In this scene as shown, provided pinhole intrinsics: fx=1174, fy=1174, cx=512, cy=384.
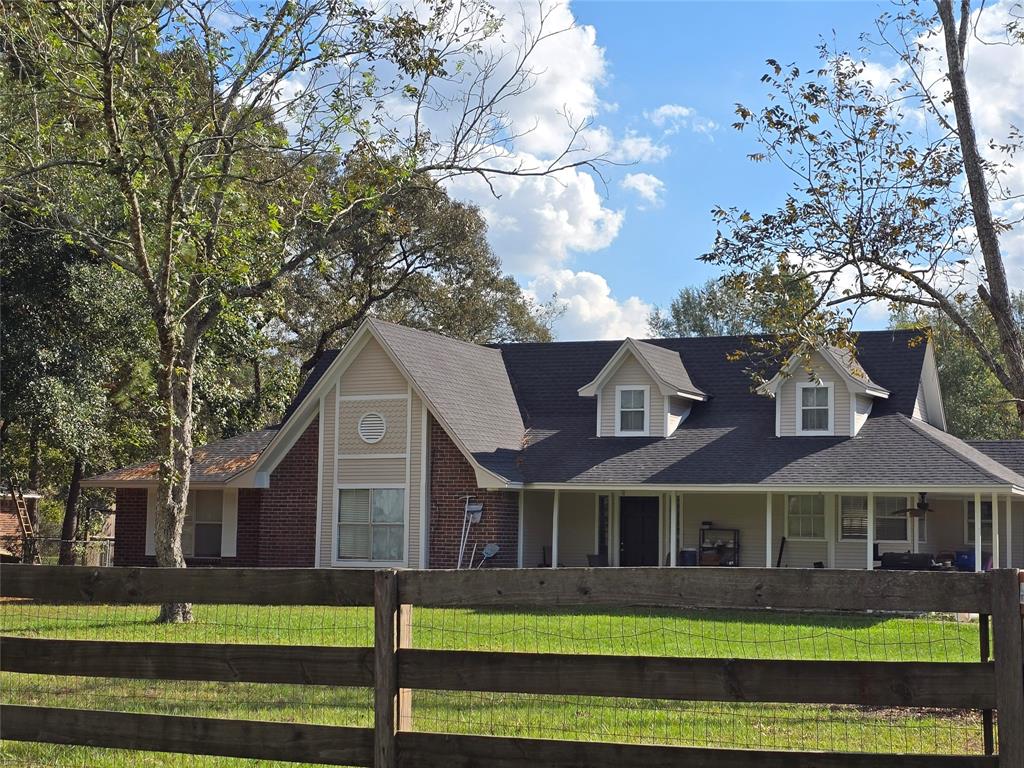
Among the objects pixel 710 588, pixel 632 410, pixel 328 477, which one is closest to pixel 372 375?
pixel 328 477

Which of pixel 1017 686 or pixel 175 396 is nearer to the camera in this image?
pixel 1017 686

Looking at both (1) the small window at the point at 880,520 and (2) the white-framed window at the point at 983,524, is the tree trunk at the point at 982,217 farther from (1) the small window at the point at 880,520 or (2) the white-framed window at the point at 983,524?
(2) the white-framed window at the point at 983,524

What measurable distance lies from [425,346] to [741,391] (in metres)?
7.83

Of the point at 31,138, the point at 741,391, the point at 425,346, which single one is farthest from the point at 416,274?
the point at 31,138

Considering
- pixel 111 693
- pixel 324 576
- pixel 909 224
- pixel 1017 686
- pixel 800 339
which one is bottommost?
pixel 111 693

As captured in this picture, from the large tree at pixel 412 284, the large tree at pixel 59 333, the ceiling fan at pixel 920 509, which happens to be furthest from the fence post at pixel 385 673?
the large tree at pixel 412 284

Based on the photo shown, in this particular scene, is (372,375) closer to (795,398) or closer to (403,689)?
(795,398)

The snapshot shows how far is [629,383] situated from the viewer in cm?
2814

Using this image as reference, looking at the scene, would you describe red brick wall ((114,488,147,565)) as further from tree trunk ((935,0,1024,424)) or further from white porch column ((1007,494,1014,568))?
tree trunk ((935,0,1024,424))

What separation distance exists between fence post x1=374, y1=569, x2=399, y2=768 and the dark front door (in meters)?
22.6

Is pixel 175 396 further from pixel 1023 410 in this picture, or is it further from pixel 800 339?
pixel 1023 410

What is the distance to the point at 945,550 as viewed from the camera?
92.3 feet

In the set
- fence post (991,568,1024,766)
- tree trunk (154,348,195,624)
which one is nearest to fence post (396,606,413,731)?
fence post (991,568,1024,766)

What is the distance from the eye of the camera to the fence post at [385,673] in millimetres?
5758
